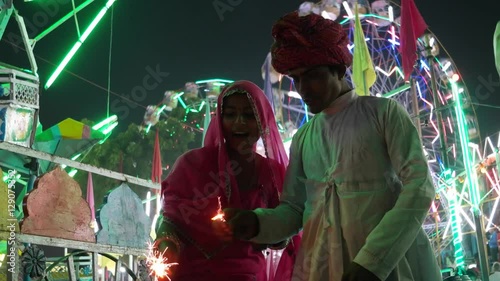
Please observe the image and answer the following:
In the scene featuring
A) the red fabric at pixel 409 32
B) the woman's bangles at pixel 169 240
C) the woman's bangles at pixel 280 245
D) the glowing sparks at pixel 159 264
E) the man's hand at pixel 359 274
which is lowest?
the man's hand at pixel 359 274

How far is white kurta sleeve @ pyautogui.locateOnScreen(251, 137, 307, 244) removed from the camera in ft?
6.61

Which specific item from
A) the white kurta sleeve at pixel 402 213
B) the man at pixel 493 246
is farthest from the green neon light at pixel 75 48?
the man at pixel 493 246

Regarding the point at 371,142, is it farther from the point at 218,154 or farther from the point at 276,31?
the point at 218,154

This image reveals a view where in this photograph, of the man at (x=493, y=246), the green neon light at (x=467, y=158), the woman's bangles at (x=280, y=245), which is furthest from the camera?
the man at (x=493, y=246)

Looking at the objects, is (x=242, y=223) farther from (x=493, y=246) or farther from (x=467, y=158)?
(x=493, y=246)

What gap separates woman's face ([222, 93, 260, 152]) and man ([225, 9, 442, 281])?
49 centimetres

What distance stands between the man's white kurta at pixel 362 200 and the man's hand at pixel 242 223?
3 centimetres

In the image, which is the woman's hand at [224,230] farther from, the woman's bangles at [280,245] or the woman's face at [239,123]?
the woman's face at [239,123]

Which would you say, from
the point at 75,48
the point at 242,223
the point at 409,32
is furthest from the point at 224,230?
the point at 409,32

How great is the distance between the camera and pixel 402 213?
5.35ft

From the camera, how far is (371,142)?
1855 millimetres

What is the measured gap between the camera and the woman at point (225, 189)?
8.11 feet

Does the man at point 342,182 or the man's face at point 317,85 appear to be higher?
the man's face at point 317,85

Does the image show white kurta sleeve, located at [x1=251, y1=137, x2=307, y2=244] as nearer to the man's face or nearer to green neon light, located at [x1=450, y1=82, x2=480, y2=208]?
the man's face
